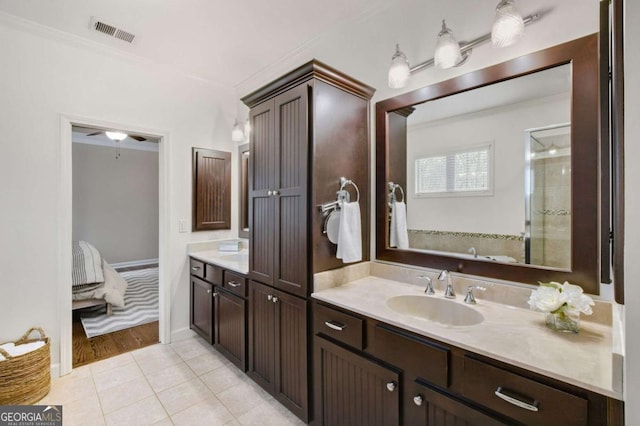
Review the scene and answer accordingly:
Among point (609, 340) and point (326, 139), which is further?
point (326, 139)

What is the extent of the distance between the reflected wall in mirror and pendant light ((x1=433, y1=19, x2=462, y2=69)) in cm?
235

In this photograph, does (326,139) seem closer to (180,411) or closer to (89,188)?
(180,411)

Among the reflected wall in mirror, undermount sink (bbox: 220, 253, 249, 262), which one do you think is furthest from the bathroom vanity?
Result: the reflected wall in mirror

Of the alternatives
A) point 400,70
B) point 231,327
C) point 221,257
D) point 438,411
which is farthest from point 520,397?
point 221,257

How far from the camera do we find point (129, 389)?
7.01ft

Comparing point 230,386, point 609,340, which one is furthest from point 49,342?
point 609,340

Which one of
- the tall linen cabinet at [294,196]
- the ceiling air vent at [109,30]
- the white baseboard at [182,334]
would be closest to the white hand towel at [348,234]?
the tall linen cabinet at [294,196]

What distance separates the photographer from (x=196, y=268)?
288 centimetres

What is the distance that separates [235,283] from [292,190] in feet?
3.28

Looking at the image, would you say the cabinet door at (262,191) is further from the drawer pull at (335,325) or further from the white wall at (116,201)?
the white wall at (116,201)

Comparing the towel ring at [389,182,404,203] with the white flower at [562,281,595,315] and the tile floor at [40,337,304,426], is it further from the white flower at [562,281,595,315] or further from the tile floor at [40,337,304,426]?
the tile floor at [40,337,304,426]

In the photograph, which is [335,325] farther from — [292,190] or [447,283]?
[292,190]

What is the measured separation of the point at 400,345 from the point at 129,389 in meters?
2.12

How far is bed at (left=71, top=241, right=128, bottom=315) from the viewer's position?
10.6ft
